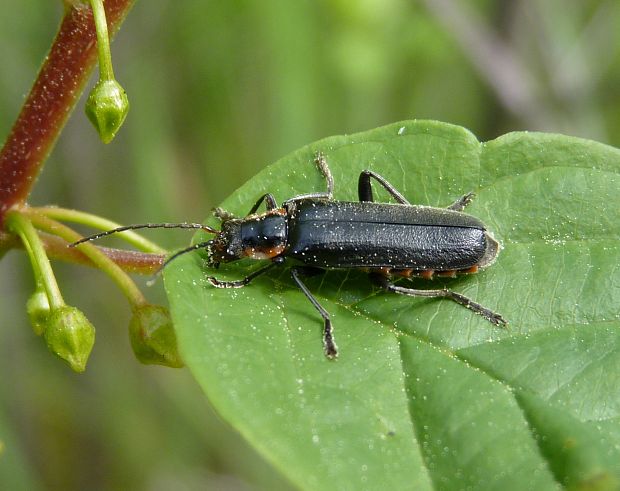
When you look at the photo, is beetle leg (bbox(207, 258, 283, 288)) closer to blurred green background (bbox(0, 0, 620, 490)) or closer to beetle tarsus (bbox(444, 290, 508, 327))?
beetle tarsus (bbox(444, 290, 508, 327))

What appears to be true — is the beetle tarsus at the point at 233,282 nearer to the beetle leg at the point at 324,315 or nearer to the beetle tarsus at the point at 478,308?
the beetle leg at the point at 324,315

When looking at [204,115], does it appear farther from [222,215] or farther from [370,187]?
[370,187]

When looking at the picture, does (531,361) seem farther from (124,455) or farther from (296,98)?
(296,98)

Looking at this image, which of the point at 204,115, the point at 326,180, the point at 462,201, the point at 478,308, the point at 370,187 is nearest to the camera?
the point at 478,308

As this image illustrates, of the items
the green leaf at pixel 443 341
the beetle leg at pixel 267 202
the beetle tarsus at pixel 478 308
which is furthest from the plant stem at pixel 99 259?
the beetle tarsus at pixel 478 308

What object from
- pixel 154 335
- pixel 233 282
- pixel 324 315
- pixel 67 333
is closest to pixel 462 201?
pixel 324 315
